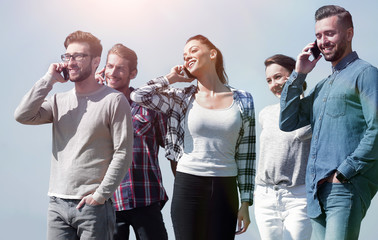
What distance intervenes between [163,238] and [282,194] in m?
1.50

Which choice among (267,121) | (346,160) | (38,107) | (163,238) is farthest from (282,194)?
(38,107)

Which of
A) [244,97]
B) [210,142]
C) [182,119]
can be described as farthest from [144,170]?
[244,97]

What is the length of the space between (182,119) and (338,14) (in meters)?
1.84

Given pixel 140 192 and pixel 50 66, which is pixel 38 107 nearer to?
pixel 50 66

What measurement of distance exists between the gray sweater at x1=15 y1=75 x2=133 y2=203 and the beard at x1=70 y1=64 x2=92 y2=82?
15 cm

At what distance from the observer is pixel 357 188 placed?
172 inches

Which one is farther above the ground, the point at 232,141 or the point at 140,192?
the point at 232,141

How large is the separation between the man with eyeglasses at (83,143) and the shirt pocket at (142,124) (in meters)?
1.12

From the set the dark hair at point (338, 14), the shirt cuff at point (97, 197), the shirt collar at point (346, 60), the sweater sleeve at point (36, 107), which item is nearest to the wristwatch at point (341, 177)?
the shirt collar at point (346, 60)

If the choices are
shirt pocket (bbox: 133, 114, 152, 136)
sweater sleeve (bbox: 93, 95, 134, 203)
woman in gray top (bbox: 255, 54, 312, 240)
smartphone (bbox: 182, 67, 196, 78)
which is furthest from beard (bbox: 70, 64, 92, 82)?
woman in gray top (bbox: 255, 54, 312, 240)

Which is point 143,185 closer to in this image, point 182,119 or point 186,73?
point 182,119

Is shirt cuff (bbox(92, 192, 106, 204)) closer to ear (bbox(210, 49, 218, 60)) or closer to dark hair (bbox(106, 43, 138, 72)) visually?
ear (bbox(210, 49, 218, 60))

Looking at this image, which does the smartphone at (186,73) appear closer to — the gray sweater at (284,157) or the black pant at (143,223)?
the gray sweater at (284,157)

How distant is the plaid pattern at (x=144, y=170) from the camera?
6.00m
